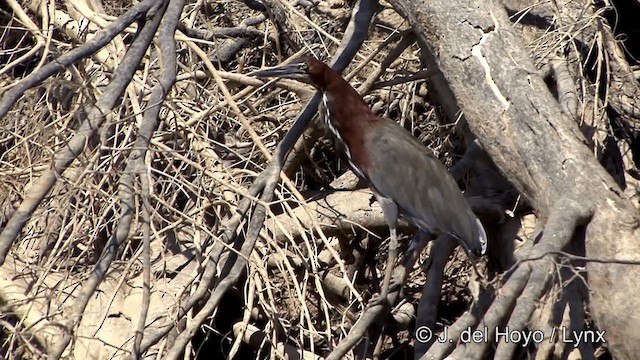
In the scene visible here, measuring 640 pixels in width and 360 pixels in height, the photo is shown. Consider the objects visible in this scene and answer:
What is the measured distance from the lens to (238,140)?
306 centimetres

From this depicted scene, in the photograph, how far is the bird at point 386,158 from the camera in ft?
8.03

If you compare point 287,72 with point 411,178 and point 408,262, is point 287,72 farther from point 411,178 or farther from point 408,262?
point 408,262

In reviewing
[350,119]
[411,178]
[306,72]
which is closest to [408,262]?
[411,178]

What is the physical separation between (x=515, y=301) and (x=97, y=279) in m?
0.78

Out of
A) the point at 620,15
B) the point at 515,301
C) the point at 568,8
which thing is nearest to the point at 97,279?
the point at 515,301

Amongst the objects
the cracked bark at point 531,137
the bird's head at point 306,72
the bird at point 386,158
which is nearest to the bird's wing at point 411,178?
the bird at point 386,158

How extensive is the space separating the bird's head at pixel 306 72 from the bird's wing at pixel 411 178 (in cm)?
21

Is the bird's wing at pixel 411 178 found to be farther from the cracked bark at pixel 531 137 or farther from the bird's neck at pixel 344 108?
the cracked bark at pixel 531 137

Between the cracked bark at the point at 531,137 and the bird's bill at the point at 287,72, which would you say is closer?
the cracked bark at the point at 531,137

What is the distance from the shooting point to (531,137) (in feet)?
6.34

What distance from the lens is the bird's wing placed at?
7.95ft

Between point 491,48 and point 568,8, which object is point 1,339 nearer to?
point 491,48

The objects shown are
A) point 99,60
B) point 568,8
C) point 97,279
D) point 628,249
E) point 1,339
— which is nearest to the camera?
point 97,279

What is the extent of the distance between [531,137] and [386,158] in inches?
25.0
